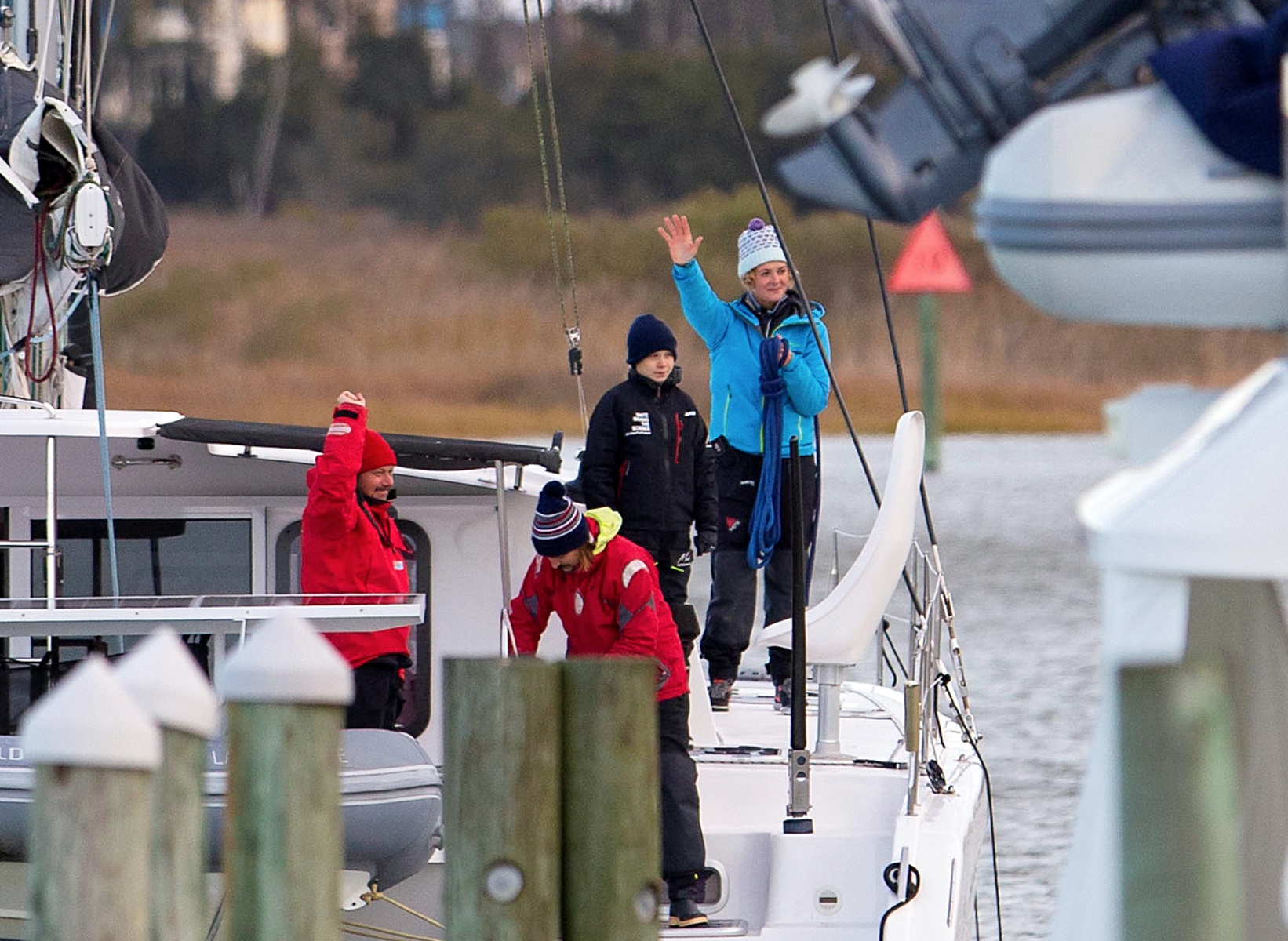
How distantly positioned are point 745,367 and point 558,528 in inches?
67.0

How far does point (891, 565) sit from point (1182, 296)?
258 cm

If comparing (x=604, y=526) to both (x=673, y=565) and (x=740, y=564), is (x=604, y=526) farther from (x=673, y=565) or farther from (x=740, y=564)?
(x=740, y=564)

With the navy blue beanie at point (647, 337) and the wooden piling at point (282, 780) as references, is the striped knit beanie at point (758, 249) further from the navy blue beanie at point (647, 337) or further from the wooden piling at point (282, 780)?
the wooden piling at point (282, 780)

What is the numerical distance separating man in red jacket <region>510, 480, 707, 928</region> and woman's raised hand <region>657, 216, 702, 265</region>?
1.20m

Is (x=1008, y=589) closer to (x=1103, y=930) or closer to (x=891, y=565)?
(x=891, y=565)

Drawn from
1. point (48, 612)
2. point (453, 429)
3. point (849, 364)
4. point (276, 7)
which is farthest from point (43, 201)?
point (276, 7)

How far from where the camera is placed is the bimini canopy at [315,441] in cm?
557

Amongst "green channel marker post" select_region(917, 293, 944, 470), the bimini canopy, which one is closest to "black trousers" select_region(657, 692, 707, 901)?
the bimini canopy

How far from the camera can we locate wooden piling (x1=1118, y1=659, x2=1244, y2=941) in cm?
314

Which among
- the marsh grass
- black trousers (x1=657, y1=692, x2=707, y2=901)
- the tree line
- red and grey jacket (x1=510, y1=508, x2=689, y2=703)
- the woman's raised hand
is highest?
the tree line

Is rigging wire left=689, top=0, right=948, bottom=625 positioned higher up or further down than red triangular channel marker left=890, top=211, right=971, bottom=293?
further down

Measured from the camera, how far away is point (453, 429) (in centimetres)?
2744

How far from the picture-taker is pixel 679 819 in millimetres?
5414

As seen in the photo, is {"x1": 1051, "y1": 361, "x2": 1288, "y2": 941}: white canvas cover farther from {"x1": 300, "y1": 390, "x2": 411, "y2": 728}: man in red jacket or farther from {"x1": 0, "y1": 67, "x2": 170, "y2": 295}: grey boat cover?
{"x1": 0, "y1": 67, "x2": 170, "y2": 295}: grey boat cover
